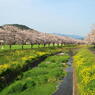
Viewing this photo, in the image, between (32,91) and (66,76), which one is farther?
(66,76)

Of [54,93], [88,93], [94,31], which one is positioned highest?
[94,31]

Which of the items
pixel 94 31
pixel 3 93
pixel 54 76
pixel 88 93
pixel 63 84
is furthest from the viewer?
pixel 94 31

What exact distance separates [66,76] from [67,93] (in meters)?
10.9

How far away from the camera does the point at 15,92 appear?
2403 cm

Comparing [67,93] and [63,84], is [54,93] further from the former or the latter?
[63,84]

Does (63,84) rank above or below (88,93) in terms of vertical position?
below

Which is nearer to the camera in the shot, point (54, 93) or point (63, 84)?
point (54, 93)

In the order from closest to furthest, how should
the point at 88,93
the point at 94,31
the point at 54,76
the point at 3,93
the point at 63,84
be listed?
the point at 88,93
the point at 3,93
the point at 63,84
the point at 54,76
the point at 94,31

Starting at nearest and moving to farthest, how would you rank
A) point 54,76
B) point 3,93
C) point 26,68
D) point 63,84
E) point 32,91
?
1. point 3,93
2. point 32,91
3. point 63,84
4. point 54,76
5. point 26,68

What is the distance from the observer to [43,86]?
1072 inches

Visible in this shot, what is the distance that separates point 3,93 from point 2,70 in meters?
4.41

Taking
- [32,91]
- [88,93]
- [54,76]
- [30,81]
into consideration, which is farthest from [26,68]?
[88,93]

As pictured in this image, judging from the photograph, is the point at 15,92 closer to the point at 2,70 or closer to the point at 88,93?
the point at 2,70

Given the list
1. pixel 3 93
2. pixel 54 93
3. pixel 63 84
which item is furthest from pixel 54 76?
pixel 3 93
